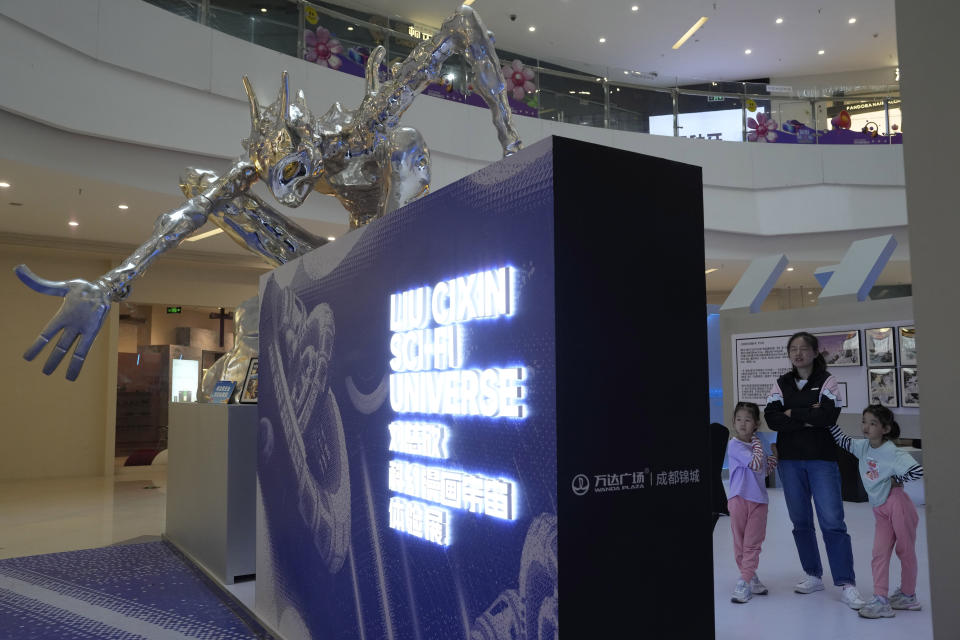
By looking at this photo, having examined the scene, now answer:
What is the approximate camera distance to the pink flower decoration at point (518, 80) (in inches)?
428

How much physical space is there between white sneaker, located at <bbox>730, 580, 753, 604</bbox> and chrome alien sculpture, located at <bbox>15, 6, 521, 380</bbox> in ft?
8.49

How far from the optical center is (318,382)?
323 cm

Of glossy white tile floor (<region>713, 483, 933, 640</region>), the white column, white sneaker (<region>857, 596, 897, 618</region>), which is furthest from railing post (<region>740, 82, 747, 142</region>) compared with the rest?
the white column

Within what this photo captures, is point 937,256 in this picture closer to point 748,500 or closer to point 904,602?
point 748,500

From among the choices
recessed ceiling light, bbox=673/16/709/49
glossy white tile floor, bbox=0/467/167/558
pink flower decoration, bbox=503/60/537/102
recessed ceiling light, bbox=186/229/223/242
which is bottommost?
glossy white tile floor, bbox=0/467/167/558

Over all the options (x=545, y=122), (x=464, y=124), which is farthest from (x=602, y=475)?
(x=545, y=122)

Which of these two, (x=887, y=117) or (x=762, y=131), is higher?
(x=887, y=117)

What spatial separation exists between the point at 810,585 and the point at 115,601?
3.79 metres

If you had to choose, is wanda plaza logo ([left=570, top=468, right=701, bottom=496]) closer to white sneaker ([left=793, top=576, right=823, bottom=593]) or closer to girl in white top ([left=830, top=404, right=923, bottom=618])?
girl in white top ([left=830, top=404, right=923, bottom=618])

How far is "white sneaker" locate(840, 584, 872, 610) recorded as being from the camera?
12.2 ft

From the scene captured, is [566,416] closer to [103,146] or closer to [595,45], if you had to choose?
[103,146]

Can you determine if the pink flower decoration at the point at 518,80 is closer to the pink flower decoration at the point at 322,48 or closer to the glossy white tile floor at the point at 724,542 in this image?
the pink flower decoration at the point at 322,48

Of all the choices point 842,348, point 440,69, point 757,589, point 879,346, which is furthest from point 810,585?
point 842,348

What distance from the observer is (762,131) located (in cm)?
1251
